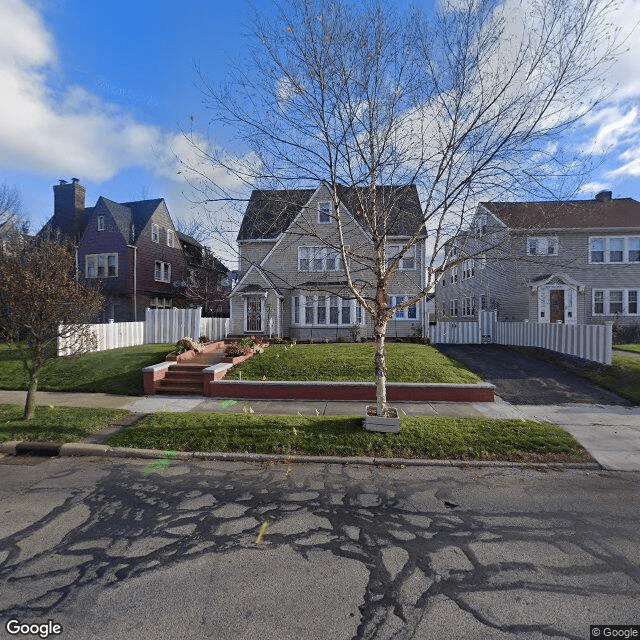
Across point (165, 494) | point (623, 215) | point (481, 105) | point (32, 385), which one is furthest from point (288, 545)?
point (623, 215)

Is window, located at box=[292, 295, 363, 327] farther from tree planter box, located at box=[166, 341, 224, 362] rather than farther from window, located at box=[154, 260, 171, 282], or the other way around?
window, located at box=[154, 260, 171, 282]

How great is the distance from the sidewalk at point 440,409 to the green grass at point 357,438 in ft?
2.54

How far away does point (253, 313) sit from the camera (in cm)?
2098

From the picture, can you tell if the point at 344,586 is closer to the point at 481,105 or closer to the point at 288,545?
the point at 288,545

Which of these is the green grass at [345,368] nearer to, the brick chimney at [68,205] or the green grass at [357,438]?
the green grass at [357,438]

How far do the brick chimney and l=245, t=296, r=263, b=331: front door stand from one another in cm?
1851

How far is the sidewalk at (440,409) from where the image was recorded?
23.2ft

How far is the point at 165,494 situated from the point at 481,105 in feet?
26.7

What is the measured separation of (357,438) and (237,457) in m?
2.06

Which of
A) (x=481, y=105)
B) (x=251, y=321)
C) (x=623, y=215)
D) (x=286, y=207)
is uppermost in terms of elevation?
(x=623, y=215)

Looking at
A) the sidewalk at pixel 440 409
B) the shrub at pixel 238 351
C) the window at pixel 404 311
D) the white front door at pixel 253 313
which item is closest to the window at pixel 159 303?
the white front door at pixel 253 313

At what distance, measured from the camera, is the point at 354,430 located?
6.79 metres

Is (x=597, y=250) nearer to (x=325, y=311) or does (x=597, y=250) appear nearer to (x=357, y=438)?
(x=325, y=311)

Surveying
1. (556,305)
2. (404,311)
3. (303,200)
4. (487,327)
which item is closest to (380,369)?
(303,200)
